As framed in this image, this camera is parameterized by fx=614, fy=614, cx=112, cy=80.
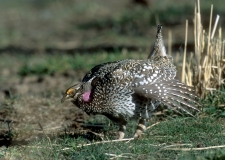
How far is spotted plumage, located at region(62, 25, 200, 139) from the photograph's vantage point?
244 inches

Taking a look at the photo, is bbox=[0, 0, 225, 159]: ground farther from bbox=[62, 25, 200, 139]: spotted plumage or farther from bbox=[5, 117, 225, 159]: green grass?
bbox=[62, 25, 200, 139]: spotted plumage

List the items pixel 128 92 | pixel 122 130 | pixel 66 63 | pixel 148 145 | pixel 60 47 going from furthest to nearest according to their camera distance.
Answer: pixel 60 47 → pixel 66 63 → pixel 122 130 → pixel 128 92 → pixel 148 145

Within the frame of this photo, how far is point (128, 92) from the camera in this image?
6.22 meters

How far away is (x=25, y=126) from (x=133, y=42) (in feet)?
19.5

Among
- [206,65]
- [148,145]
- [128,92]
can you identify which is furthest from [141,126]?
[206,65]

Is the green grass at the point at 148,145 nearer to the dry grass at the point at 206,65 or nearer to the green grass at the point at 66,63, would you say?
the dry grass at the point at 206,65

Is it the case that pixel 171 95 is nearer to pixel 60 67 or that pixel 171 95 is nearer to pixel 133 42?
pixel 60 67

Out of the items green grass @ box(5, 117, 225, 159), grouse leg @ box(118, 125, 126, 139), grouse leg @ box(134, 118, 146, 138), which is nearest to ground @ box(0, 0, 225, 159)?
green grass @ box(5, 117, 225, 159)

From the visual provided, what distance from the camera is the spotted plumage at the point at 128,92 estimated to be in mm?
6207

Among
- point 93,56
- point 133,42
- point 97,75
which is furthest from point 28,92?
point 133,42

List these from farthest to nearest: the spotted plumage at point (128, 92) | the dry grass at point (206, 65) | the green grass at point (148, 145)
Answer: the dry grass at point (206, 65) < the spotted plumage at point (128, 92) < the green grass at point (148, 145)

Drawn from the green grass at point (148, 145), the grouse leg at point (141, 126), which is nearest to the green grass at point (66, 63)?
the grouse leg at point (141, 126)

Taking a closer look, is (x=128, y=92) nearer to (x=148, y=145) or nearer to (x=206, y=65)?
(x=148, y=145)

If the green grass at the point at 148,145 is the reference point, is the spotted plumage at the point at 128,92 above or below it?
above
